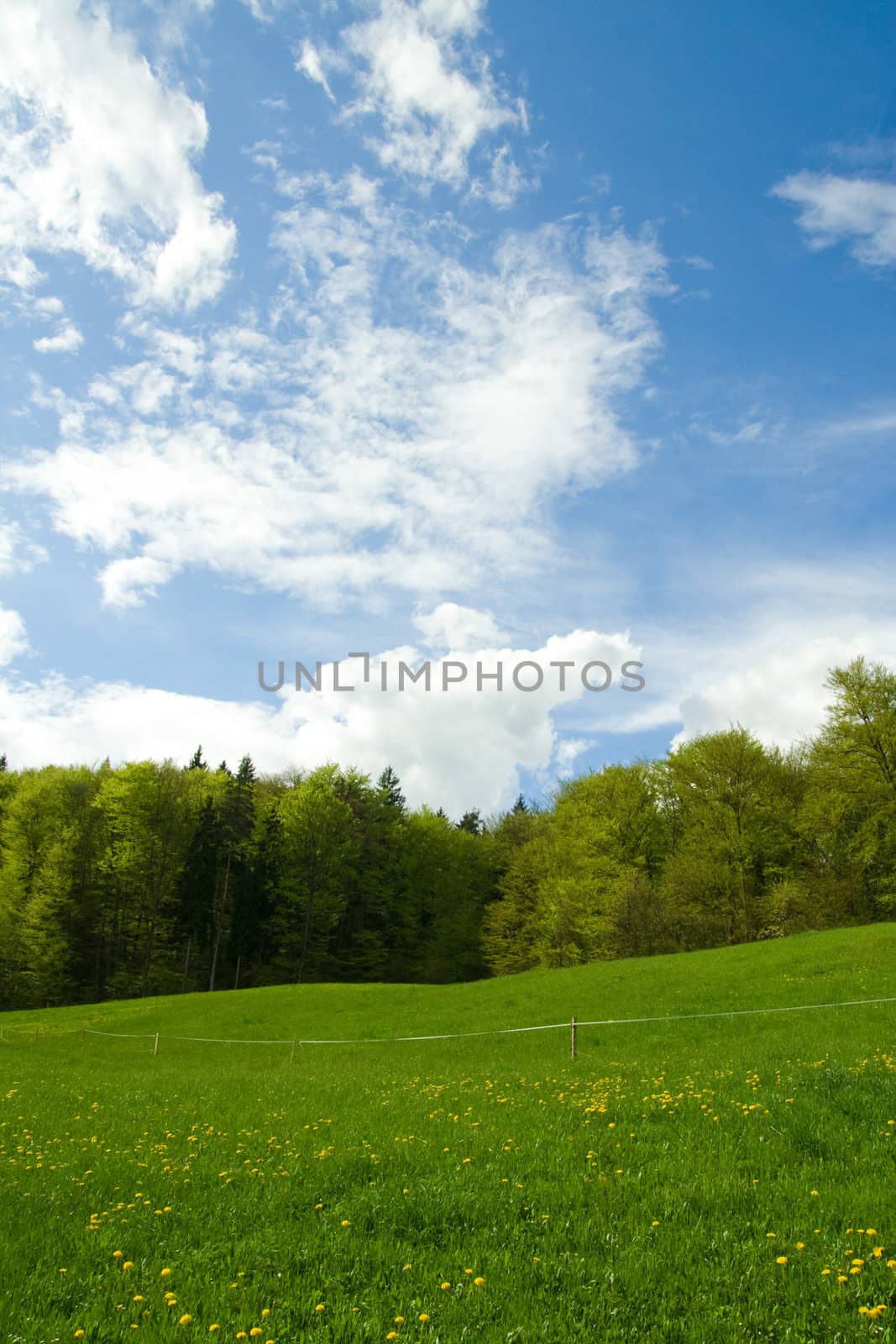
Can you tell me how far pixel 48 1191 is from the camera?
891cm

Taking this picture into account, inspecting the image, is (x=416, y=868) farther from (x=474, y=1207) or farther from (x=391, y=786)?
(x=474, y=1207)

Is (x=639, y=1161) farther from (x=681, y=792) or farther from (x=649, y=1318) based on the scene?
(x=681, y=792)

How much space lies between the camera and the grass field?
5488 mm

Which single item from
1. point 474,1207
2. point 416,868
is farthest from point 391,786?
point 474,1207

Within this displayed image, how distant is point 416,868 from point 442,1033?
168ft

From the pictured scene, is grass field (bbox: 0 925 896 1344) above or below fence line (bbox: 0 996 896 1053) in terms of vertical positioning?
above

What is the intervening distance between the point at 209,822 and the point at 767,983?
169ft

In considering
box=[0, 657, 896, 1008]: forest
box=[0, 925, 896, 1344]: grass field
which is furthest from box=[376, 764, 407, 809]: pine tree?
box=[0, 925, 896, 1344]: grass field

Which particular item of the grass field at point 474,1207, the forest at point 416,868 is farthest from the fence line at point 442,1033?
the forest at point 416,868

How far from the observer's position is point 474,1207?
7.40 m

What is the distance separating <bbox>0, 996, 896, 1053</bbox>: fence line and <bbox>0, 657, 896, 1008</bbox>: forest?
23.3 meters

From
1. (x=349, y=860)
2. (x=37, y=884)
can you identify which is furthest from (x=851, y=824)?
(x=37, y=884)

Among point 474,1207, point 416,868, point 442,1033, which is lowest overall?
point 442,1033

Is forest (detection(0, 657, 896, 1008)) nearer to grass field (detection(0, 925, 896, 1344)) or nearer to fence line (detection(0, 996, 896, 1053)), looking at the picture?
fence line (detection(0, 996, 896, 1053))
